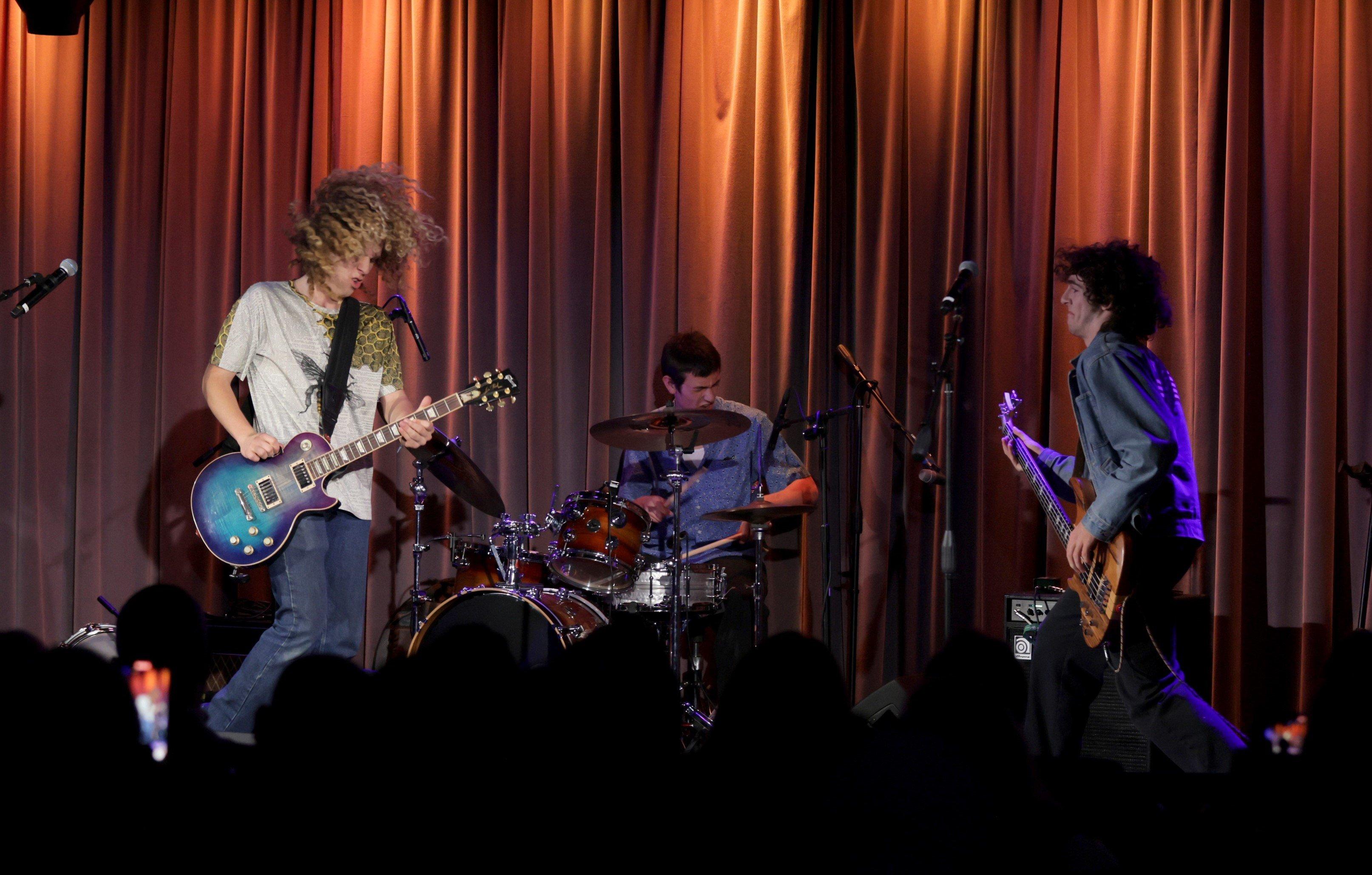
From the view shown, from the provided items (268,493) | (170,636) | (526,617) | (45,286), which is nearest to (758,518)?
(526,617)

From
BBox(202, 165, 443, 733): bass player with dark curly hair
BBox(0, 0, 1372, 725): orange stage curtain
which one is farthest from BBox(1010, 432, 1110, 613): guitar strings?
BBox(202, 165, 443, 733): bass player with dark curly hair

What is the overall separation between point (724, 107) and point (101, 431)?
12.8ft

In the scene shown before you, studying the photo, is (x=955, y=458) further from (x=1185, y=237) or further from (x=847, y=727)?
(x=847, y=727)

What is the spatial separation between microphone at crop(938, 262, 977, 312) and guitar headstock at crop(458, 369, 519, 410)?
5.91 feet

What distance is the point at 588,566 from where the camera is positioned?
4625 mm

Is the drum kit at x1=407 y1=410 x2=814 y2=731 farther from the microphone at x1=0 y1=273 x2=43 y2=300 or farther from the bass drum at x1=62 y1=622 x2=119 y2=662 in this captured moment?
the microphone at x1=0 y1=273 x2=43 y2=300

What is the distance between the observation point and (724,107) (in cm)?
570

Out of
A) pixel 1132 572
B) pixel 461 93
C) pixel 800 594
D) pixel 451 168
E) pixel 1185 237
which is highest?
pixel 461 93

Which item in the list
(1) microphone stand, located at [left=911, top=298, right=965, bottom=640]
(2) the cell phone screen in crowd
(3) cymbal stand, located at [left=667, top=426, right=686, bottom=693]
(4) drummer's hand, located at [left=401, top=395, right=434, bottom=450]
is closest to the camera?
(2) the cell phone screen in crowd

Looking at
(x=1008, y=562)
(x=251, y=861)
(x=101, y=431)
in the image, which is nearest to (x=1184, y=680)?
(x=1008, y=562)

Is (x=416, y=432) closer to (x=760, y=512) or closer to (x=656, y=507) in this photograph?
(x=656, y=507)

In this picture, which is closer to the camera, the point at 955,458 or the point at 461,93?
the point at 955,458

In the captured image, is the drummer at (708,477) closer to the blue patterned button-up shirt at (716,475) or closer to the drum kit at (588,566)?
the blue patterned button-up shirt at (716,475)

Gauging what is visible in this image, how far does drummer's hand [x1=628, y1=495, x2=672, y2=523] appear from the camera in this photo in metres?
4.90
